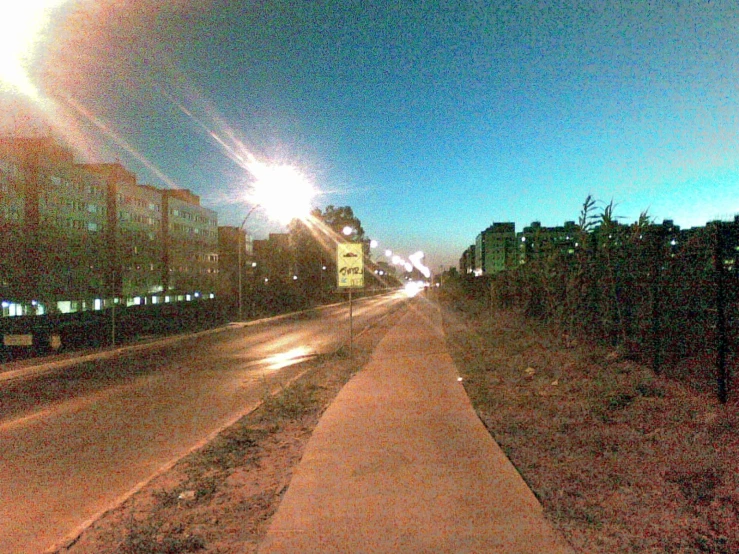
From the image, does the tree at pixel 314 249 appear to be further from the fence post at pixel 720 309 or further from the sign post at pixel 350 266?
the fence post at pixel 720 309

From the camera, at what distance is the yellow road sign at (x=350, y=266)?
1546 centimetres

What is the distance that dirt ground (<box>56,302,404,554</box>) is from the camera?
4.80m

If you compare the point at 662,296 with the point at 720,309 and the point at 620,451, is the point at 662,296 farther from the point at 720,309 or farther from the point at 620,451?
the point at 620,451

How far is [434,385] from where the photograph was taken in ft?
38.7

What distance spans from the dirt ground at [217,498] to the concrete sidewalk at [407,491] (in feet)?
0.84

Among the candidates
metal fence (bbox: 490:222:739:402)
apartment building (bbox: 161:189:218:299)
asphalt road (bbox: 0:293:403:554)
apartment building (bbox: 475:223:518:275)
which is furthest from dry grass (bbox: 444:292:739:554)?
apartment building (bbox: 475:223:518:275)

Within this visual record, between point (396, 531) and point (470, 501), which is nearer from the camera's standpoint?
point (396, 531)

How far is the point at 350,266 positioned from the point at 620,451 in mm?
9644

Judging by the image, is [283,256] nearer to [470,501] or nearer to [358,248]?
[358,248]

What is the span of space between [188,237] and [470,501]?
84320 mm

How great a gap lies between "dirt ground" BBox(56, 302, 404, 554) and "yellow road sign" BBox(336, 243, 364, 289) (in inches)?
234

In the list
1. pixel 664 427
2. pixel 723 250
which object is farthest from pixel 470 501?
pixel 723 250

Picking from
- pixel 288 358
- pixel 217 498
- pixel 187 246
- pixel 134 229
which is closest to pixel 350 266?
pixel 288 358

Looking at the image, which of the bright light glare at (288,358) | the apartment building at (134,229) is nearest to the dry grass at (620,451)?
the bright light glare at (288,358)
